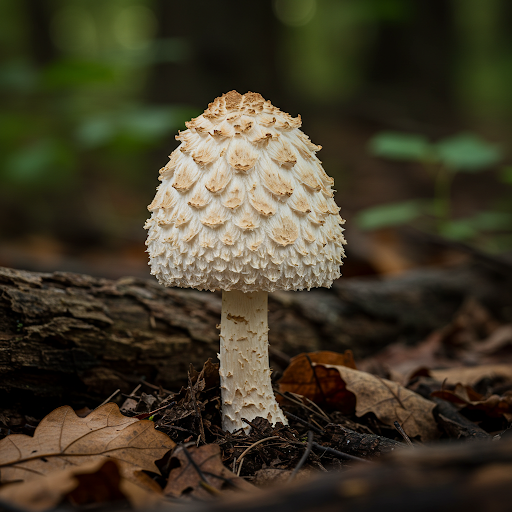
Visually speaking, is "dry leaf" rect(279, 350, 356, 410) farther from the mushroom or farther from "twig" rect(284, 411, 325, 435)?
the mushroom

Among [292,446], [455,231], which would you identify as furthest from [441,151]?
[292,446]

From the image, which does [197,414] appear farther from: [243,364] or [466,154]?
[466,154]

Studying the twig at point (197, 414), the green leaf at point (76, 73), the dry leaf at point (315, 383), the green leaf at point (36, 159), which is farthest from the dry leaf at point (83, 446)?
the green leaf at point (36, 159)

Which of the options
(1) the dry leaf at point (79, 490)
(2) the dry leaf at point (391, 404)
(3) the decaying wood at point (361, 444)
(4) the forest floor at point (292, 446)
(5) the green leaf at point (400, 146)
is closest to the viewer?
(4) the forest floor at point (292, 446)

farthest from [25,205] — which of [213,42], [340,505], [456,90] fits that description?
[456,90]

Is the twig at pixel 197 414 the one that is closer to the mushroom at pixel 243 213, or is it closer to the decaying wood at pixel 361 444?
the mushroom at pixel 243 213

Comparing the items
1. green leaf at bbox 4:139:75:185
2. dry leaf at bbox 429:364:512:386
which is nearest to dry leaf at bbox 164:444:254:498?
dry leaf at bbox 429:364:512:386

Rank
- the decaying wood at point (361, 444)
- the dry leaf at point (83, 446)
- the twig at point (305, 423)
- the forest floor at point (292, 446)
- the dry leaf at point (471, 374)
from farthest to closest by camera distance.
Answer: the dry leaf at point (471, 374) → the twig at point (305, 423) → the decaying wood at point (361, 444) → the dry leaf at point (83, 446) → the forest floor at point (292, 446)
